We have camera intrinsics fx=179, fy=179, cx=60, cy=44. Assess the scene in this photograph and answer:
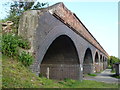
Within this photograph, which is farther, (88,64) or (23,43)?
(88,64)

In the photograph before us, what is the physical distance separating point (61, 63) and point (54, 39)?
18.7 feet

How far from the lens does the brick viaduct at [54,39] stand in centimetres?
610

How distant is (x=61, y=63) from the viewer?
1397 centimetres

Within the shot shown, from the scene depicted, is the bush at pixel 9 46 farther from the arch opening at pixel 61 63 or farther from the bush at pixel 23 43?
the arch opening at pixel 61 63

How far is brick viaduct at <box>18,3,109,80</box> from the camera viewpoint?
20.0 ft

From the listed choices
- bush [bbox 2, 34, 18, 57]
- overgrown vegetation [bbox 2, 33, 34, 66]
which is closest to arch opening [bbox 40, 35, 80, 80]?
overgrown vegetation [bbox 2, 33, 34, 66]

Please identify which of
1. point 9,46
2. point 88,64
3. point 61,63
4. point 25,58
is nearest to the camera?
point 9,46

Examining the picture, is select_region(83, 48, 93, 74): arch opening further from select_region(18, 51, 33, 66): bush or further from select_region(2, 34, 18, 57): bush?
select_region(2, 34, 18, 57): bush

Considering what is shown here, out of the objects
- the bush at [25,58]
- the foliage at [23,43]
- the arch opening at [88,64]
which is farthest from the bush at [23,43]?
the arch opening at [88,64]

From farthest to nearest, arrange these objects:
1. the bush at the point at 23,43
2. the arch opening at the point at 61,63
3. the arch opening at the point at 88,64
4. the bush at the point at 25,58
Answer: the arch opening at the point at 88,64 < the arch opening at the point at 61,63 < the bush at the point at 23,43 < the bush at the point at 25,58

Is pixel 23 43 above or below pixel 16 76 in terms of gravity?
above

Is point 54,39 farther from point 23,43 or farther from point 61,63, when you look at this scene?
point 61,63

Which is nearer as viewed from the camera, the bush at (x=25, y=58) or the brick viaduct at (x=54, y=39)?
the bush at (x=25, y=58)

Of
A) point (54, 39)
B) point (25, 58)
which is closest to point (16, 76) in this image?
point (25, 58)
